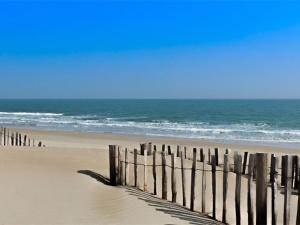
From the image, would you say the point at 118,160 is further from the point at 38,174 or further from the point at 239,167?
the point at 239,167

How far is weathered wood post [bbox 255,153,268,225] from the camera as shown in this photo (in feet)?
26.7

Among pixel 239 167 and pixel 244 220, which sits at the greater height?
pixel 239 167

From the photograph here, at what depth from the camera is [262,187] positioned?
823 centimetres

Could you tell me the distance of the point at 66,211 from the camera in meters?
9.89

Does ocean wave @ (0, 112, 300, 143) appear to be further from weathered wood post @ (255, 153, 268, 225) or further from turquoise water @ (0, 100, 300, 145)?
weathered wood post @ (255, 153, 268, 225)

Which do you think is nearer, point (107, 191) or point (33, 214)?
point (33, 214)

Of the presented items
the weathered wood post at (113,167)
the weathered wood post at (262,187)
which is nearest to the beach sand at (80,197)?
the weathered wood post at (113,167)

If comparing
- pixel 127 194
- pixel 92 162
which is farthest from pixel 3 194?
pixel 92 162

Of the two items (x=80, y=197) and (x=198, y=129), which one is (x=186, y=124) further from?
(x=80, y=197)

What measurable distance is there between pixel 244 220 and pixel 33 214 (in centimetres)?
470

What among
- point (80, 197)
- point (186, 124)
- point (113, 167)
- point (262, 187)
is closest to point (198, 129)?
point (186, 124)

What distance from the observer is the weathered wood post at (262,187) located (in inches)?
321

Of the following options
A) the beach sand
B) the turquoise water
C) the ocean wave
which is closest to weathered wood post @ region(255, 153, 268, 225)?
the beach sand

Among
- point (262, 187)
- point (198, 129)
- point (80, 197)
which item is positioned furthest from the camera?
point (198, 129)
